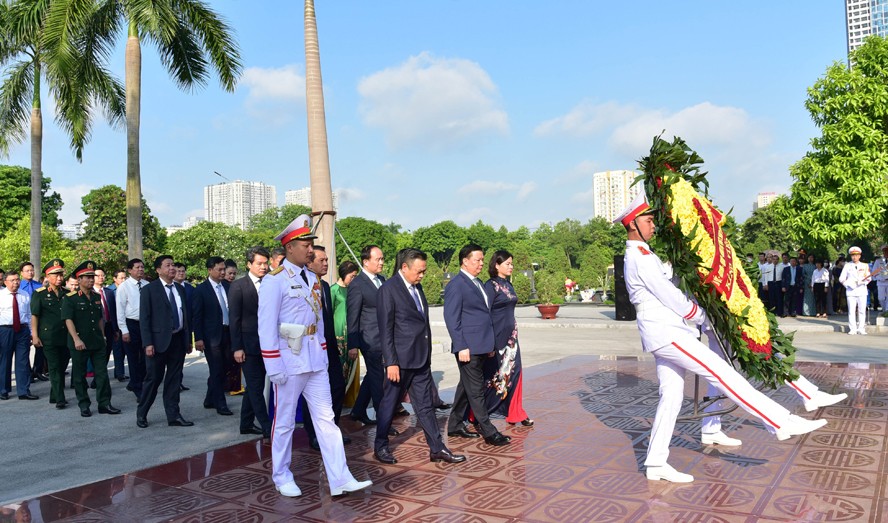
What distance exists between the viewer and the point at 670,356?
465 centimetres

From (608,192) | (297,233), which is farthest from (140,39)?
(608,192)

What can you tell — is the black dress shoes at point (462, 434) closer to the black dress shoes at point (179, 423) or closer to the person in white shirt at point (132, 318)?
the black dress shoes at point (179, 423)

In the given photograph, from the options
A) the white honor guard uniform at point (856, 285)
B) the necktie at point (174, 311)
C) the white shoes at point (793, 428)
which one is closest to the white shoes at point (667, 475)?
the white shoes at point (793, 428)

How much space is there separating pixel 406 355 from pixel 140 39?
1277 cm

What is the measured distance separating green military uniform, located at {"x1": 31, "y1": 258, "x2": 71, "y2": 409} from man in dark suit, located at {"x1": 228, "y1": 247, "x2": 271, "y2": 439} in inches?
119

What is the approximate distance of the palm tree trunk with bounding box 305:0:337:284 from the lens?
10.4 meters

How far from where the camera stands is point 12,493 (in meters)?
5.14

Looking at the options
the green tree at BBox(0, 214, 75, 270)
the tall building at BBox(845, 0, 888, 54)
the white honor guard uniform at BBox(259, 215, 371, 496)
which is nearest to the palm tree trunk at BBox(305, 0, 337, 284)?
the white honor guard uniform at BBox(259, 215, 371, 496)

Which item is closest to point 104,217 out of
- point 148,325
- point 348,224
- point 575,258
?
point 348,224

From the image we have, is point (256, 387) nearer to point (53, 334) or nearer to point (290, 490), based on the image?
point (290, 490)

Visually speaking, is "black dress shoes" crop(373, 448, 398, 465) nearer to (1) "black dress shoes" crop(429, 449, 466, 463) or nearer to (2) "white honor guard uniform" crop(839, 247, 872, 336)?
(1) "black dress shoes" crop(429, 449, 466, 463)

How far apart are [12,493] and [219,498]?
1.71 m

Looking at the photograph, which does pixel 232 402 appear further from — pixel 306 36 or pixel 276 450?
pixel 306 36

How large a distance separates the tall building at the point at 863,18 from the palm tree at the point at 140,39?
120 metres
